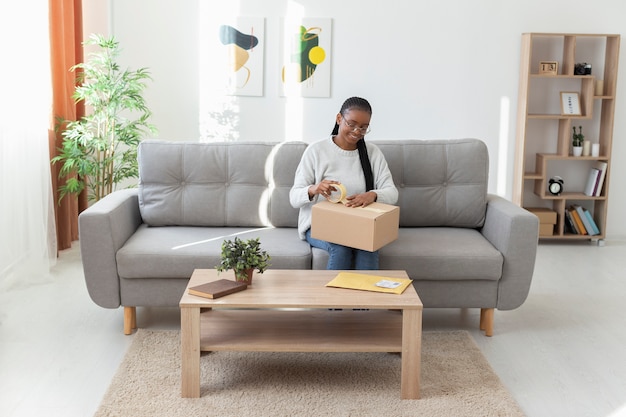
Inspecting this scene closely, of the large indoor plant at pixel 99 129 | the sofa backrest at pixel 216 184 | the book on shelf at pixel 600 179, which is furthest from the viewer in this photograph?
the book on shelf at pixel 600 179

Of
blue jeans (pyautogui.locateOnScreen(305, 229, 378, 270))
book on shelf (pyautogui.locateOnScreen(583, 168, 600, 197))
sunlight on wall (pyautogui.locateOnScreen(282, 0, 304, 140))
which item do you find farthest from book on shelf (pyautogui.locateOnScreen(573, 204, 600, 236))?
Answer: blue jeans (pyautogui.locateOnScreen(305, 229, 378, 270))

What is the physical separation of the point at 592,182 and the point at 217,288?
11.9ft

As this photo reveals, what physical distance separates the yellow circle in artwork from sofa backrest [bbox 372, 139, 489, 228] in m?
1.69

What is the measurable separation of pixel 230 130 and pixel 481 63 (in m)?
1.88

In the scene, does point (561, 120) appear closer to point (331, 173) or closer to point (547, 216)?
point (547, 216)

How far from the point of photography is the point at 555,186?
5461mm

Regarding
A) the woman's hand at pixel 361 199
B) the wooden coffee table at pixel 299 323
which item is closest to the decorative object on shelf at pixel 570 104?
the woman's hand at pixel 361 199

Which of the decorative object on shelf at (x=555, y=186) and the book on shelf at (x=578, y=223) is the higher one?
the decorative object on shelf at (x=555, y=186)

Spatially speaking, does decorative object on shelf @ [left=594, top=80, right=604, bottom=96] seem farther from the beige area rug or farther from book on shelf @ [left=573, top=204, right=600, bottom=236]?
the beige area rug

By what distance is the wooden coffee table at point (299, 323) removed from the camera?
2.72 meters

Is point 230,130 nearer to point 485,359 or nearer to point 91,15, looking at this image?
point 91,15

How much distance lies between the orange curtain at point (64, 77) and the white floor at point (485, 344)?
0.45 m

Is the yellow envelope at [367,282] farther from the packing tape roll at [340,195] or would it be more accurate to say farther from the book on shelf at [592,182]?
the book on shelf at [592,182]

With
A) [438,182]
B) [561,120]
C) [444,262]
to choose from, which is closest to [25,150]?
[438,182]
